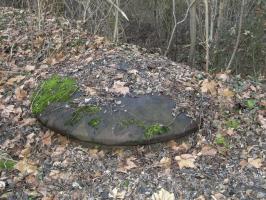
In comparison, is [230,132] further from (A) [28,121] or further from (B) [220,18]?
(B) [220,18]

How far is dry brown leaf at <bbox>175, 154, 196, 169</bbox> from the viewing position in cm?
440

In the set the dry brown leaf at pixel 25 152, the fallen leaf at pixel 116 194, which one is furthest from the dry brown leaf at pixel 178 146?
the dry brown leaf at pixel 25 152

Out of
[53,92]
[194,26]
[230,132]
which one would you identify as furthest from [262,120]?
[194,26]

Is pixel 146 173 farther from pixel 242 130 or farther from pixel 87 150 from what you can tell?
pixel 242 130

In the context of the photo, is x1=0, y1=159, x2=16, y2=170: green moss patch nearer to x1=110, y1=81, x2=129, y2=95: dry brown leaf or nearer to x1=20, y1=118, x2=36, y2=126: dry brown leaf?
x1=20, y1=118, x2=36, y2=126: dry brown leaf

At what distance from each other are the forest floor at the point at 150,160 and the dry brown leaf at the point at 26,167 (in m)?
0.01

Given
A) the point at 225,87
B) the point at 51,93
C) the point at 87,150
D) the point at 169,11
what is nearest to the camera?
the point at 87,150

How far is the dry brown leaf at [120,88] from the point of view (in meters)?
4.87

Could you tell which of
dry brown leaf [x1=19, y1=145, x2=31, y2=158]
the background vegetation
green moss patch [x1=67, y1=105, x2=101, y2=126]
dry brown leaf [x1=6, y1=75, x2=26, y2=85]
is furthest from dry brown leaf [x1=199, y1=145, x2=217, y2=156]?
dry brown leaf [x1=6, y1=75, x2=26, y2=85]

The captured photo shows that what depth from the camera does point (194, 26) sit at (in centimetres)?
728

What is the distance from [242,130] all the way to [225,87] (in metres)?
0.86

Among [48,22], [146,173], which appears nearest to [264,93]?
[146,173]

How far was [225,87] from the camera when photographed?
5.55 meters

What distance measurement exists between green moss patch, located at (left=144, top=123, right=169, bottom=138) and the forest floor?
0.17m
